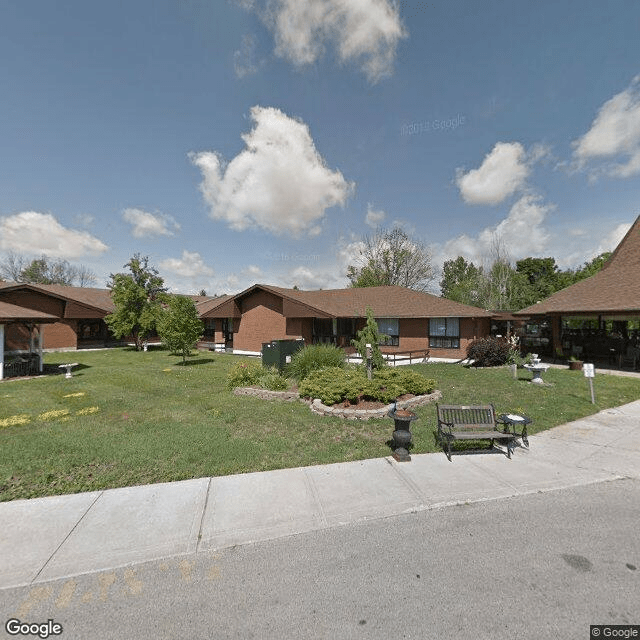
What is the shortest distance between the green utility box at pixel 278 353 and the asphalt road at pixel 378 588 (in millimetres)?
9268

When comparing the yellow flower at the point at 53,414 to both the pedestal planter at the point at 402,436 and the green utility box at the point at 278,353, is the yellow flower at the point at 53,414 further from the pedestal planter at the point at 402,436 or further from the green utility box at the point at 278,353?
the pedestal planter at the point at 402,436

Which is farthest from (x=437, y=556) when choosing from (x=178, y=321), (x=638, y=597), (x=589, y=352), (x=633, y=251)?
(x=633, y=251)

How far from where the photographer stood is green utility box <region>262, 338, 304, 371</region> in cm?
1320

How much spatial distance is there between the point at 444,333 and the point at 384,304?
506 centimetres

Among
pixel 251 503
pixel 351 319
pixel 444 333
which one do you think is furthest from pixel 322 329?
pixel 251 503

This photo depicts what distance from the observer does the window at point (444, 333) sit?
21031 millimetres

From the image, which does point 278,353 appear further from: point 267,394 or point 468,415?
point 468,415

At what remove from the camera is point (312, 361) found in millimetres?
12461

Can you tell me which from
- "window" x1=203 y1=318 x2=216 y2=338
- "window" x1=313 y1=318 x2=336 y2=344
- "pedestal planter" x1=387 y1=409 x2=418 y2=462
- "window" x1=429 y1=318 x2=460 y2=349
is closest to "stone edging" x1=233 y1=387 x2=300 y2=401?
"pedestal planter" x1=387 y1=409 x2=418 y2=462

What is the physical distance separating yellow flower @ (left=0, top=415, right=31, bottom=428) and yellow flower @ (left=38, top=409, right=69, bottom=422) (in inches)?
11.9

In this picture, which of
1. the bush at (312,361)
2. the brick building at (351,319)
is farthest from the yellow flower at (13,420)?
the brick building at (351,319)

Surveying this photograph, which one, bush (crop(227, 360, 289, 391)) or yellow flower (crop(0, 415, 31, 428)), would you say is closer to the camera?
yellow flower (crop(0, 415, 31, 428))

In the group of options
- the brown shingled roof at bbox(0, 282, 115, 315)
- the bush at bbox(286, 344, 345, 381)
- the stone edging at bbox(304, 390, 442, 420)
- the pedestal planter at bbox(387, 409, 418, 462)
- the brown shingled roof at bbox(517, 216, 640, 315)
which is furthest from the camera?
the brown shingled roof at bbox(0, 282, 115, 315)

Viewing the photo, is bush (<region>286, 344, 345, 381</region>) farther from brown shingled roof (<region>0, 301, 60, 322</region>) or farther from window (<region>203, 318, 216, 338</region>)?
window (<region>203, 318, 216, 338</region>)
